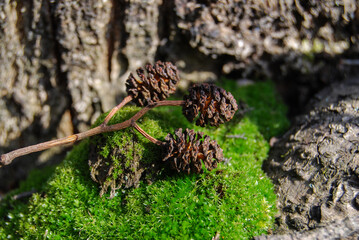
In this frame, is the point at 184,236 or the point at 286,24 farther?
the point at 286,24

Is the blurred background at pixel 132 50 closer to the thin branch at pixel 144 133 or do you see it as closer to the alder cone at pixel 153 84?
the alder cone at pixel 153 84

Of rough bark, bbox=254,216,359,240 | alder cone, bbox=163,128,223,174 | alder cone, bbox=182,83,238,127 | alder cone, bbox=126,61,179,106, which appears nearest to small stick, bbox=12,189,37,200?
alder cone, bbox=126,61,179,106

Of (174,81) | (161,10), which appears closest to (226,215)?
(174,81)

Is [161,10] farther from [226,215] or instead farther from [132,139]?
[226,215]

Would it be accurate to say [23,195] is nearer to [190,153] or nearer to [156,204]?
[156,204]

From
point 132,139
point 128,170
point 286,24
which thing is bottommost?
point 128,170

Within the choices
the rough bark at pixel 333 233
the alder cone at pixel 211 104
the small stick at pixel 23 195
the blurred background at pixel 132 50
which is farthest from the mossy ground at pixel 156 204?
the blurred background at pixel 132 50
